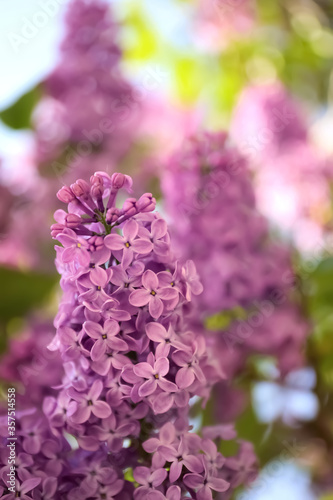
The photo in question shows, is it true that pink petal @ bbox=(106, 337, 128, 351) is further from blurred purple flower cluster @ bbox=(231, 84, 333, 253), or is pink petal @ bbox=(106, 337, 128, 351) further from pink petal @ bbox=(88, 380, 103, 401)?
blurred purple flower cluster @ bbox=(231, 84, 333, 253)

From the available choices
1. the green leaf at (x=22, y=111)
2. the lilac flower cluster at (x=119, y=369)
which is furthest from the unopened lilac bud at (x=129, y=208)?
the green leaf at (x=22, y=111)

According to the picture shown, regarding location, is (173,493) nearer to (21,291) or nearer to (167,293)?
(167,293)

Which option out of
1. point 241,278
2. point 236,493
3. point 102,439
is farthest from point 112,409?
point 241,278

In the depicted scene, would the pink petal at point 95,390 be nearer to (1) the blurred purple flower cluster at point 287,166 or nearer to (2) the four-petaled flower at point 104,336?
Answer: (2) the four-petaled flower at point 104,336

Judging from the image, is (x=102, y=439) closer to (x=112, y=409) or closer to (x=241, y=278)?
(x=112, y=409)

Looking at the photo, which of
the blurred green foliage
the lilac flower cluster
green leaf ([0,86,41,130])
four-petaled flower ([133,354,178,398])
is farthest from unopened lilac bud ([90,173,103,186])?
green leaf ([0,86,41,130])

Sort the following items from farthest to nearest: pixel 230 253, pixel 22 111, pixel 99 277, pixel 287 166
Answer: pixel 287 166
pixel 22 111
pixel 230 253
pixel 99 277

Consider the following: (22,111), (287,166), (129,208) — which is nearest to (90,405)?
(129,208)
